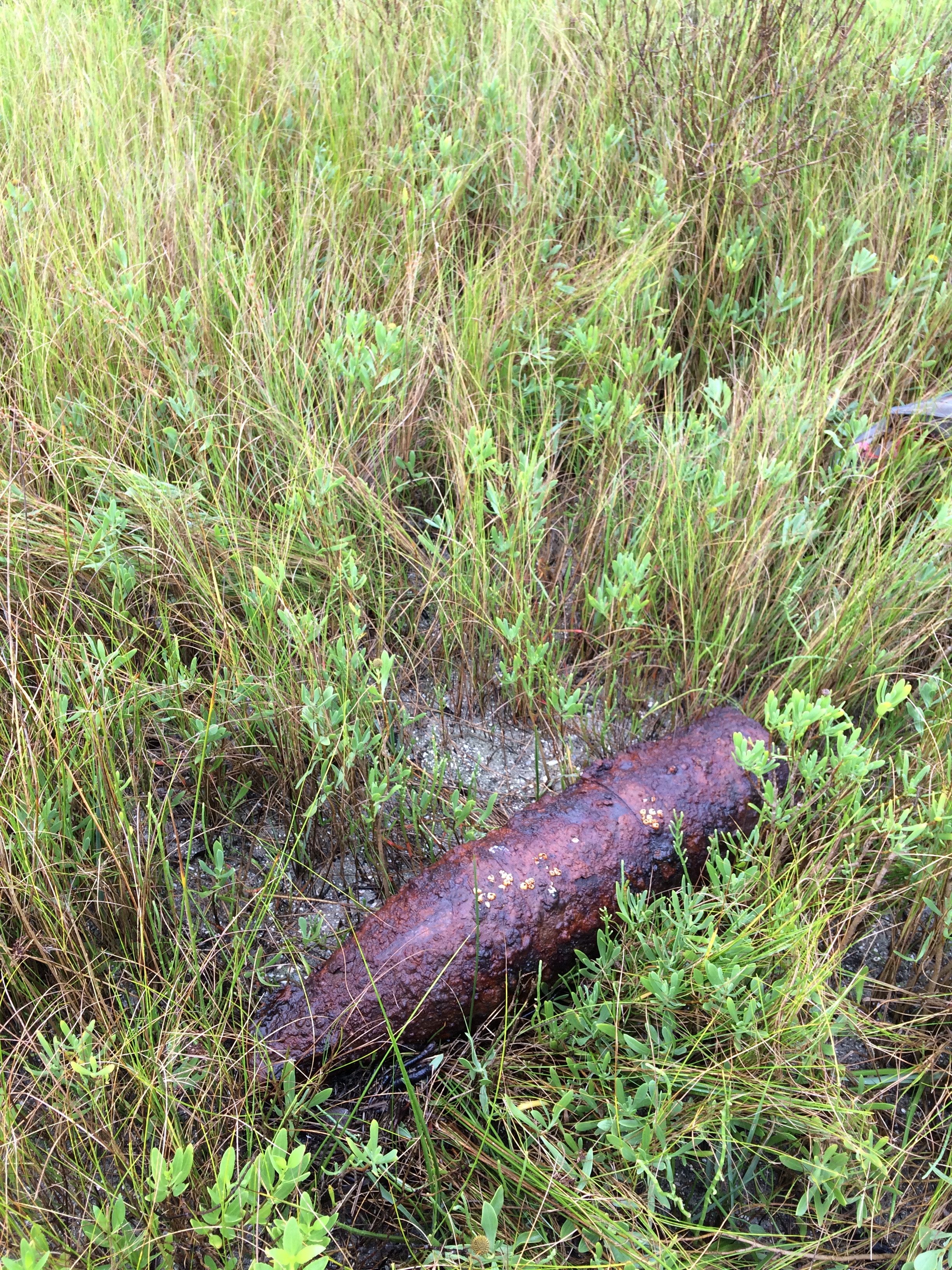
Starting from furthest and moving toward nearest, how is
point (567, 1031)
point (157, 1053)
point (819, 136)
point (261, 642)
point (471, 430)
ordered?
point (819, 136), point (471, 430), point (261, 642), point (567, 1031), point (157, 1053)

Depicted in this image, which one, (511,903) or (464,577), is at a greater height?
(464,577)

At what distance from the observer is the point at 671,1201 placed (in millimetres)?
1504

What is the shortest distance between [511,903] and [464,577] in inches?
32.1

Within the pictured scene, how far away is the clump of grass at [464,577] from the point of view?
1.43 m

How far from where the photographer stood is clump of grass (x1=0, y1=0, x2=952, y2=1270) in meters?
1.43

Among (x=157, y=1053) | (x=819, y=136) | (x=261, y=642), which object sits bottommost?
(x=157, y=1053)

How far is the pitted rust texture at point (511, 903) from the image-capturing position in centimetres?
148

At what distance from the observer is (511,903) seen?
1559 millimetres

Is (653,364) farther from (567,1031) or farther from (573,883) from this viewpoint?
(567,1031)

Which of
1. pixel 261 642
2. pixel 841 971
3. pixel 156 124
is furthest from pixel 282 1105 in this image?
pixel 156 124

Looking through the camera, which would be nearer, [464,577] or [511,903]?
[511,903]

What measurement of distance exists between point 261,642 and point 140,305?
1.09 m

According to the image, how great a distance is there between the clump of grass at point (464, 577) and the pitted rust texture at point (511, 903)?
0.07 m

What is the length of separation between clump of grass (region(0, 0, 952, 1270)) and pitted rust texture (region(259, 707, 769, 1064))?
0.25 feet
